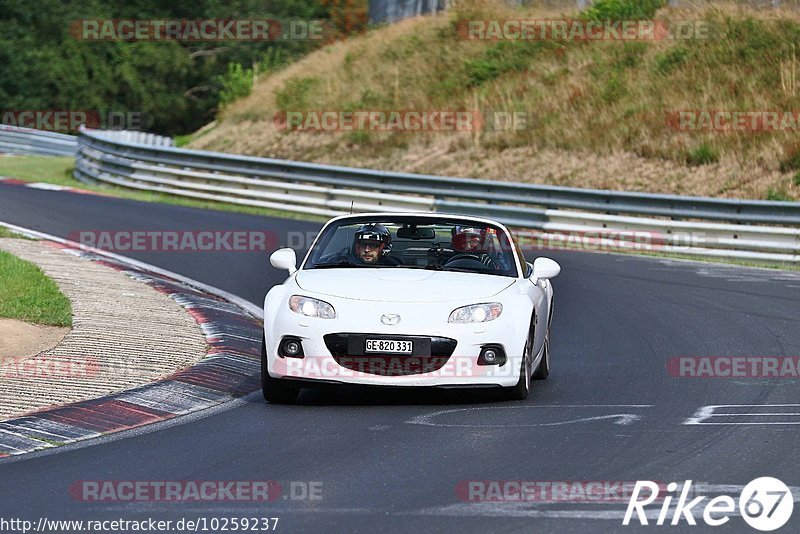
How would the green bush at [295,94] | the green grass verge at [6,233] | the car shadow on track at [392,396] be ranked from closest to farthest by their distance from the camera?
the car shadow on track at [392,396], the green grass verge at [6,233], the green bush at [295,94]

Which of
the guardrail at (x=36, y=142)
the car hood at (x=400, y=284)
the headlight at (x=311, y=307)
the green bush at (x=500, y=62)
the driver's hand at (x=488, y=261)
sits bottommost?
the guardrail at (x=36, y=142)

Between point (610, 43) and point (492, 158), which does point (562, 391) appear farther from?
point (610, 43)

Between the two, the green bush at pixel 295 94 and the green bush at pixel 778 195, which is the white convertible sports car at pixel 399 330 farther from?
the green bush at pixel 295 94

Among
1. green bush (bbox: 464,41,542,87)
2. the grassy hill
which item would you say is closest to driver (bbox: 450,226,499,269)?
the grassy hill

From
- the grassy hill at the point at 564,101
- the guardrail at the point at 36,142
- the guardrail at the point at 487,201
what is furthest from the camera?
the guardrail at the point at 36,142

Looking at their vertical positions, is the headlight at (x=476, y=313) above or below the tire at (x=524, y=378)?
above

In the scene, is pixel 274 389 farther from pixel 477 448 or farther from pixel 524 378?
pixel 477 448

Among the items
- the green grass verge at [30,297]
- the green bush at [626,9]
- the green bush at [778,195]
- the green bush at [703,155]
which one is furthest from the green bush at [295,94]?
the green grass verge at [30,297]

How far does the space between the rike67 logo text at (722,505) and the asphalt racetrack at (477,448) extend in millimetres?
63

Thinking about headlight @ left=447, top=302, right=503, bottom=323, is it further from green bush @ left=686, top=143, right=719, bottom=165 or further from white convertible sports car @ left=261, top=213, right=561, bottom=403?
green bush @ left=686, top=143, right=719, bottom=165

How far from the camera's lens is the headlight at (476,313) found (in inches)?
373

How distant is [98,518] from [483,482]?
1.93 metres

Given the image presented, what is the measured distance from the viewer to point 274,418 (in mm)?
9047

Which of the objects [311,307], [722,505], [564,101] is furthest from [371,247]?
[564,101]
